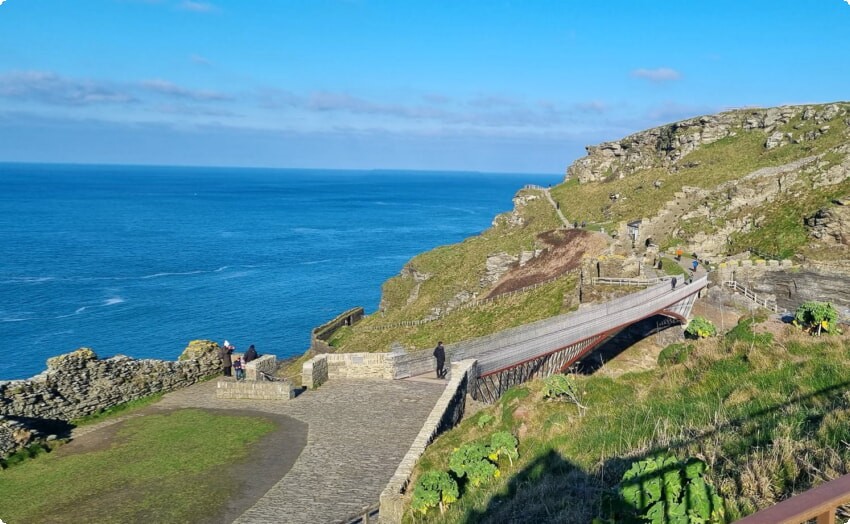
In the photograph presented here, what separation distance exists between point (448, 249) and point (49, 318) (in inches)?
1728

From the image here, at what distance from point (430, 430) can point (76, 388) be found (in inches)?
433

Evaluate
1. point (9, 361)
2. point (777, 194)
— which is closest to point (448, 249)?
point (777, 194)

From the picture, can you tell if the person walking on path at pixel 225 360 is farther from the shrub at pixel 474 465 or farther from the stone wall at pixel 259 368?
the shrub at pixel 474 465

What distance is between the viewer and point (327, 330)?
4703 centimetres

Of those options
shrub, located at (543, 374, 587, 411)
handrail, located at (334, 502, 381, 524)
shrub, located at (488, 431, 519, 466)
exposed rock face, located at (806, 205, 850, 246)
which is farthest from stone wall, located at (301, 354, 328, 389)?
exposed rock face, located at (806, 205, 850, 246)

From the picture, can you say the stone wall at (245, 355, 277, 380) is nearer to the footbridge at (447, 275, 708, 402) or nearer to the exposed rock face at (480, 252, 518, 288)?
the footbridge at (447, 275, 708, 402)

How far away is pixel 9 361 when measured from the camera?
54344 millimetres

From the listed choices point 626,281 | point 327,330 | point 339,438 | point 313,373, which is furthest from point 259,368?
point 327,330

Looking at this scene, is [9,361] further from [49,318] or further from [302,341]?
[302,341]

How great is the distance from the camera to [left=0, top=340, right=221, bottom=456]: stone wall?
56.5 feet

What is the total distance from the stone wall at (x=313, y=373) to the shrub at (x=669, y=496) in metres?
15.6

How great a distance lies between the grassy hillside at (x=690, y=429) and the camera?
8.12m

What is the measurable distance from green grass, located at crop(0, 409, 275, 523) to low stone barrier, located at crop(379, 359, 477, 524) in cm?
380

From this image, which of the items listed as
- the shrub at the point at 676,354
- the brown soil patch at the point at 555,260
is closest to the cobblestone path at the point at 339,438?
the shrub at the point at 676,354
